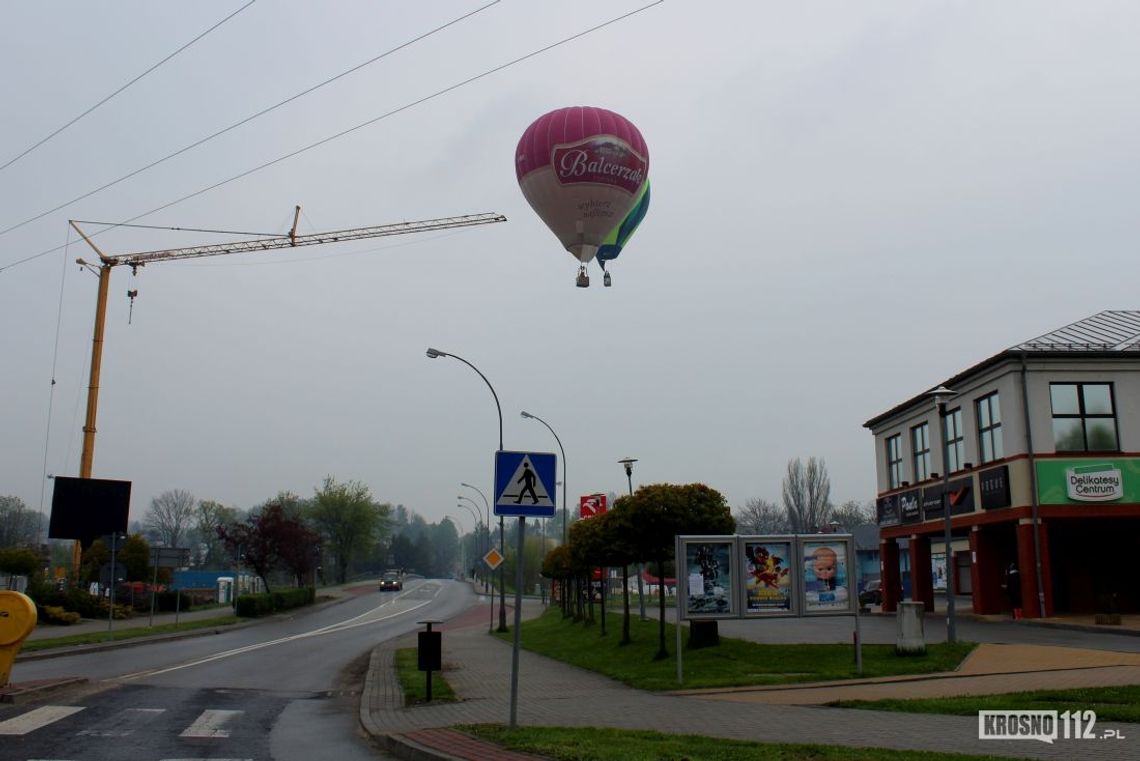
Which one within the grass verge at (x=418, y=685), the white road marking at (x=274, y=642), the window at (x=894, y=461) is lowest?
the white road marking at (x=274, y=642)

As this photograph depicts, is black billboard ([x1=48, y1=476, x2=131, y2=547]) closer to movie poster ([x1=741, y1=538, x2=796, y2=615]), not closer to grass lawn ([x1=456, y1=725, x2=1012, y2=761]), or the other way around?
movie poster ([x1=741, y1=538, x2=796, y2=615])

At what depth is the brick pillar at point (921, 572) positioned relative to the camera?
3675cm

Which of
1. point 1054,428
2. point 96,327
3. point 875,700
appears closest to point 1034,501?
point 1054,428

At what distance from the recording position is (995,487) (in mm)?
29828

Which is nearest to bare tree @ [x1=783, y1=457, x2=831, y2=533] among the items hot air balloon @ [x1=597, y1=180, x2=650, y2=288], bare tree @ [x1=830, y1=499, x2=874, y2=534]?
bare tree @ [x1=830, y1=499, x2=874, y2=534]

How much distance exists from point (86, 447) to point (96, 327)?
368 inches

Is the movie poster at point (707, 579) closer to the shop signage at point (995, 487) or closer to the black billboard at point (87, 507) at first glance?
the shop signage at point (995, 487)

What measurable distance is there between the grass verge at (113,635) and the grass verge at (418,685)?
944cm

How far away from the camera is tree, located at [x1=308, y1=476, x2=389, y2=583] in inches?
4289

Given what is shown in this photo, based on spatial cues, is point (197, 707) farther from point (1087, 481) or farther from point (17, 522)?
point (17, 522)

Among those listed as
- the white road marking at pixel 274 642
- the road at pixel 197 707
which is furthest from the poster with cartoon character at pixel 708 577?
the white road marking at pixel 274 642

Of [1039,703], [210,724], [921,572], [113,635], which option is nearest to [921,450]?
[921,572]

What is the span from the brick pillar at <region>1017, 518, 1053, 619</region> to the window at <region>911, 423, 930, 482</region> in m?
8.45

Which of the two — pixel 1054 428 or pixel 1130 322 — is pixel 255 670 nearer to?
pixel 1054 428
